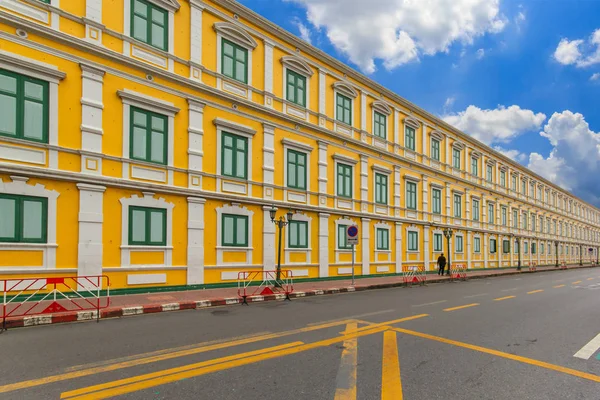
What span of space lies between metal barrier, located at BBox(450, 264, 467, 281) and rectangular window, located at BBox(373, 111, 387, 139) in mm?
10425

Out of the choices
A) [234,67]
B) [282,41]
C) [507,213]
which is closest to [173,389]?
[234,67]

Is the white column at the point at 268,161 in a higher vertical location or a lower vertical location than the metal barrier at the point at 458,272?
higher

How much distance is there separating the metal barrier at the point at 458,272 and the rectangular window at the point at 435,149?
8942 millimetres

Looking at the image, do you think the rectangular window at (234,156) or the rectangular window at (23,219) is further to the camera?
the rectangular window at (234,156)

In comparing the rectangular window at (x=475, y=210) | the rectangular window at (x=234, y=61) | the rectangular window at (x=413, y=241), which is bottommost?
the rectangular window at (x=413, y=241)

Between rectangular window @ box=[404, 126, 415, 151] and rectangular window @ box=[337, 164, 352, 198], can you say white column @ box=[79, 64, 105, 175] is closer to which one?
rectangular window @ box=[337, 164, 352, 198]

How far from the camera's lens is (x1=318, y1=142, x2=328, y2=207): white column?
2056cm

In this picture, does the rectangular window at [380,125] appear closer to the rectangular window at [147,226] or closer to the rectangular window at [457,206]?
the rectangular window at [457,206]

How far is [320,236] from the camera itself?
20.3m

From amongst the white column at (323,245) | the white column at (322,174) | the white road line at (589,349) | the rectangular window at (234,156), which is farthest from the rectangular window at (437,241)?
the white road line at (589,349)

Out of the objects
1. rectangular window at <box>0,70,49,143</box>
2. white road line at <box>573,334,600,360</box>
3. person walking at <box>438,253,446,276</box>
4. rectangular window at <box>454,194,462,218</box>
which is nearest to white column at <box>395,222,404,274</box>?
person walking at <box>438,253,446,276</box>

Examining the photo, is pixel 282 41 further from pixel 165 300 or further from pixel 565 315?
pixel 565 315

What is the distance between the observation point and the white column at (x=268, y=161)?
18.0 meters

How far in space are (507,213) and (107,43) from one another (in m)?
41.3
